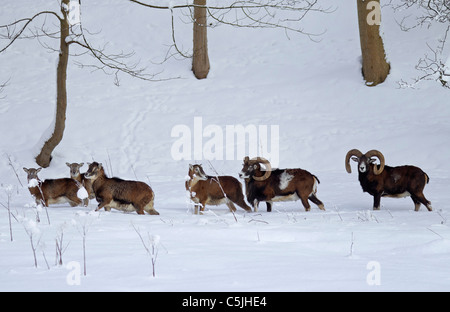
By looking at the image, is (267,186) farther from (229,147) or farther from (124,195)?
(229,147)

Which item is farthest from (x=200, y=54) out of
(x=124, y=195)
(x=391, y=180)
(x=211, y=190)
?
(x=124, y=195)

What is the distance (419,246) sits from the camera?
6457 millimetres

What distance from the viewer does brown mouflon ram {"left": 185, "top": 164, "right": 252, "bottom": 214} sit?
11.0m

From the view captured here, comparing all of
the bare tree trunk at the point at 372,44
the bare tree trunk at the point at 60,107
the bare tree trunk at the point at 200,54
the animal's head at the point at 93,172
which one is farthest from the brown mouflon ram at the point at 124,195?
the bare tree trunk at the point at 200,54

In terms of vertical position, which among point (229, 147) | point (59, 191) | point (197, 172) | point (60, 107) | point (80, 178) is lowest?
point (59, 191)

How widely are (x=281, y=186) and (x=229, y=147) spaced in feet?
19.2

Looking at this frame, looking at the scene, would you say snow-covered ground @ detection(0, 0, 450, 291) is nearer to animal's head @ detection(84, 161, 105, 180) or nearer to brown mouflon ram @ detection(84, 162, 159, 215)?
brown mouflon ram @ detection(84, 162, 159, 215)

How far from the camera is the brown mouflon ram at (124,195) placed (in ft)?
33.8

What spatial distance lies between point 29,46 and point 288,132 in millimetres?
11773

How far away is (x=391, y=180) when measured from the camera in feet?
36.2

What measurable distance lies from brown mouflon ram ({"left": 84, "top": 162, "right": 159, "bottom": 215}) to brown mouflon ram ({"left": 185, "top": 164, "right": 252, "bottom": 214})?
0.84 m

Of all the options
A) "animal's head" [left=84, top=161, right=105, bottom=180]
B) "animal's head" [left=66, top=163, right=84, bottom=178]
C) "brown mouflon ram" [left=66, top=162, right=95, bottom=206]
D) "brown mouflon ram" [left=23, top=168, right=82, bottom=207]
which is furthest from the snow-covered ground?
"animal's head" [left=66, top=163, right=84, bottom=178]
